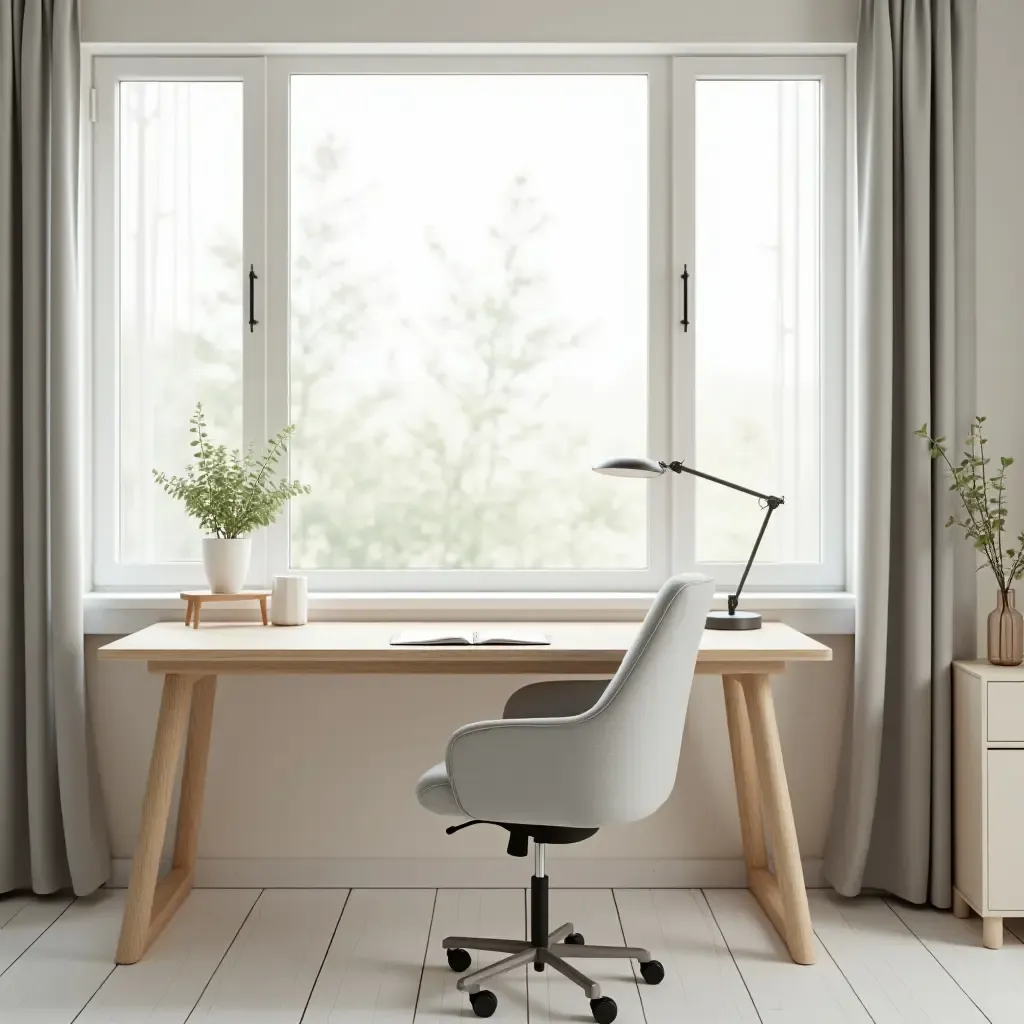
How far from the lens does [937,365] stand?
271 centimetres

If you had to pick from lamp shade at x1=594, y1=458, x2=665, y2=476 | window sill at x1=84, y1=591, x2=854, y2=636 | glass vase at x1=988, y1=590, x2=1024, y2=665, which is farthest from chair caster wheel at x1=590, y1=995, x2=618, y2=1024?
glass vase at x1=988, y1=590, x2=1024, y2=665

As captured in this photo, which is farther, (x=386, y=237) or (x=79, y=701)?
(x=386, y=237)

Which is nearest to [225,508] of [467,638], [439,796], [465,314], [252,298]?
[252,298]

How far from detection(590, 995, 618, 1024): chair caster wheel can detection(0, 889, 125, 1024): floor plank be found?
1054 mm

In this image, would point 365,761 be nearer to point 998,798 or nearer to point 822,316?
point 998,798

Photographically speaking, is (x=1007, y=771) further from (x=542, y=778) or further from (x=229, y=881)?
(x=229, y=881)

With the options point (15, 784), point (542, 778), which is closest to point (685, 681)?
point (542, 778)

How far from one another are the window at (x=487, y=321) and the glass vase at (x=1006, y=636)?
467mm

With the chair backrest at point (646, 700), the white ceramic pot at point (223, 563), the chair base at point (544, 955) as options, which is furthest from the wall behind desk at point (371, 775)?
the chair backrest at point (646, 700)

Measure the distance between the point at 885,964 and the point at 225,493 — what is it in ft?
6.35

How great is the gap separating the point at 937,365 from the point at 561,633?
46.3 inches

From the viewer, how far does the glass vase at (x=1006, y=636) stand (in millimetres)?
2609

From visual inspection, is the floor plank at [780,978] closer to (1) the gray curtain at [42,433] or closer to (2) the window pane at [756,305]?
(2) the window pane at [756,305]

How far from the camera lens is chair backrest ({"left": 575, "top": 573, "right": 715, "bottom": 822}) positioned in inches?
78.2
